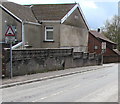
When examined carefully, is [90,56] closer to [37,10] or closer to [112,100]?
Answer: [37,10]

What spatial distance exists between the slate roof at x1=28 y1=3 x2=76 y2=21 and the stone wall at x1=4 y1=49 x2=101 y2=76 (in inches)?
221

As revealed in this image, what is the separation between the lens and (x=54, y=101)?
8.67 meters

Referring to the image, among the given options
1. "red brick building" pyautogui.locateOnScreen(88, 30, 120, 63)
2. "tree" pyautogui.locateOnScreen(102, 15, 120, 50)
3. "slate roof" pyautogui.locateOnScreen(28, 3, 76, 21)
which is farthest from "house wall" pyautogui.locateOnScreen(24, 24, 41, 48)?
"tree" pyautogui.locateOnScreen(102, 15, 120, 50)

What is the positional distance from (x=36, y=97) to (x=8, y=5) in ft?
61.0

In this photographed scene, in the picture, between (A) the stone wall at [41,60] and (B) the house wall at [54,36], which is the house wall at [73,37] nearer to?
(B) the house wall at [54,36]

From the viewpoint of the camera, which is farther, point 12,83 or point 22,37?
point 22,37

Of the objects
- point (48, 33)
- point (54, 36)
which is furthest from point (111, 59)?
point (54, 36)

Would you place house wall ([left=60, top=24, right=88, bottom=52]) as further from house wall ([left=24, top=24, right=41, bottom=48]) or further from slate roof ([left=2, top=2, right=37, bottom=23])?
slate roof ([left=2, top=2, right=37, bottom=23])

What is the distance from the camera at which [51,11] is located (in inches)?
1166

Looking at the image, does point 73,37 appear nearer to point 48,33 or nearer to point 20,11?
point 48,33

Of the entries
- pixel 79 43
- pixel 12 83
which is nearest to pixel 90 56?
pixel 79 43

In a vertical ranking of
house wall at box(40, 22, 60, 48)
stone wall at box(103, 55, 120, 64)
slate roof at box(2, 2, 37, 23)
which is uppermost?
slate roof at box(2, 2, 37, 23)

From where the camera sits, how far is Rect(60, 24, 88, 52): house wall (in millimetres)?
29016

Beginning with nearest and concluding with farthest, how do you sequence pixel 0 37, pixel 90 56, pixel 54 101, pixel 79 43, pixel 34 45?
1. pixel 54 101
2. pixel 0 37
3. pixel 34 45
4. pixel 90 56
5. pixel 79 43
